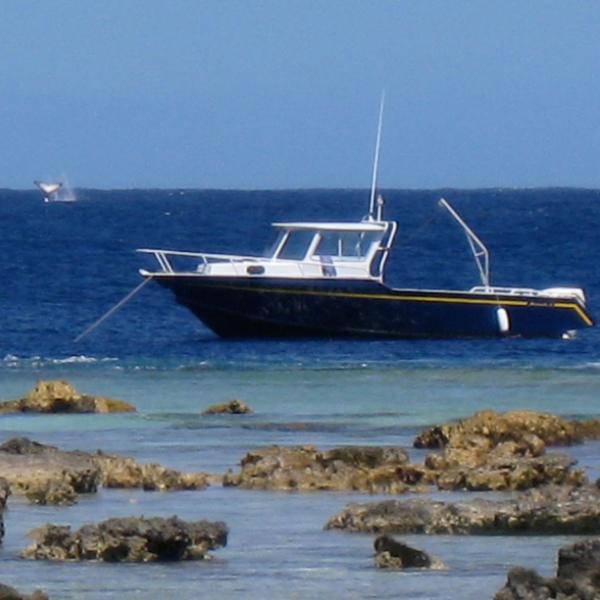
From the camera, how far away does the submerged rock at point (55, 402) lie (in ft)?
87.2

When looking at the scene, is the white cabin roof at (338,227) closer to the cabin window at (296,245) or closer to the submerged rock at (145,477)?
the cabin window at (296,245)

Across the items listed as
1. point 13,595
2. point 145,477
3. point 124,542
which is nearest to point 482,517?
point 124,542

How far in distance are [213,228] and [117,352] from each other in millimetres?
64303

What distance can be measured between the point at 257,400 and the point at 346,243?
951 centimetres

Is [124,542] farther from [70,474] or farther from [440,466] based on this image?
[440,466]

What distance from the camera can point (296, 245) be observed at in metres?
38.8

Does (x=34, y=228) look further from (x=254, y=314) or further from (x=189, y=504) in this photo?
(x=189, y=504)

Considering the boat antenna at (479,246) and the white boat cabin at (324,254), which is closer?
the white boat cabin at (324,254)

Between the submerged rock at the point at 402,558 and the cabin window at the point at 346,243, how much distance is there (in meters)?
22.7

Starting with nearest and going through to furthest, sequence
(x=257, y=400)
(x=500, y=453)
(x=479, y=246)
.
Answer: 1. (x=500, y=453)
2. (x=257, y=400)
3. (x=479, y=246)

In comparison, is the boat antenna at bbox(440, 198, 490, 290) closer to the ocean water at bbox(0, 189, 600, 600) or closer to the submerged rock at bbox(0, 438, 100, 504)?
the ocean water at bbox(0, 189, 600, 600)

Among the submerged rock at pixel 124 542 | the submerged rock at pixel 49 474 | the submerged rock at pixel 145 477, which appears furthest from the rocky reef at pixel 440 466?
the submerged rock at pixel 124 542

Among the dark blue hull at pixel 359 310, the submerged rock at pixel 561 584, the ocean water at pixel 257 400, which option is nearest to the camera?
the submerged rock at pixel 561 584

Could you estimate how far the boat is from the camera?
3838 centimetres
